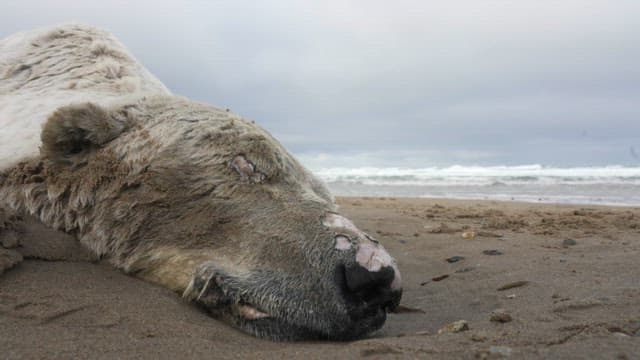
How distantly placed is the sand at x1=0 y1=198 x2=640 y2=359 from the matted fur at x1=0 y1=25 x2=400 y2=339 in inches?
5.5

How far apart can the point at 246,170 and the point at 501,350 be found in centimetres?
182

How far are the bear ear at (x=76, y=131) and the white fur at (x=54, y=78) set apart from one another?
0.96 ft

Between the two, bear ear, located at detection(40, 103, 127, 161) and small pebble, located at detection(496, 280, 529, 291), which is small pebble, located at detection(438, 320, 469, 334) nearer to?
small pebble, located at detection(496, 280, 529, 291)

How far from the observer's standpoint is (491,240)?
22.2 feet

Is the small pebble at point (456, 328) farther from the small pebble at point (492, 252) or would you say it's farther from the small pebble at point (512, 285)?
the small pebble at point (492, 252)

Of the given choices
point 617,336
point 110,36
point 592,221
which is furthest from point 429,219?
point 617,336

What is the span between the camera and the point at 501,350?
8.76 ft

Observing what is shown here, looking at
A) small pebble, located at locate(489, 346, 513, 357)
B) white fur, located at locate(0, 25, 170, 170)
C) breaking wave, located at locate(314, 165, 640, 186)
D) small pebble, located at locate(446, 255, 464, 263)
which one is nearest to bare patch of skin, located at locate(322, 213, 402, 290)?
small pebble, located at locate(489, 346, 513, 357)

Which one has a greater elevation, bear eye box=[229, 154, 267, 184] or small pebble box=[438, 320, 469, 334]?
bear eye box=[229, 154, 267, 184]

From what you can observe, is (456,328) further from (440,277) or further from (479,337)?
(440,277)

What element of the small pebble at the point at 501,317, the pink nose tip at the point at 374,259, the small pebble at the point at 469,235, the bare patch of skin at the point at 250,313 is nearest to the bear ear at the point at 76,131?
the bare patch of skin at the point at 250,313

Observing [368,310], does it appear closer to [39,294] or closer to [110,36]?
[39,294]

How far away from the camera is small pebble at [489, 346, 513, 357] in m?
2.64

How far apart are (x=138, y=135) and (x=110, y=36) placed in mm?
2916
